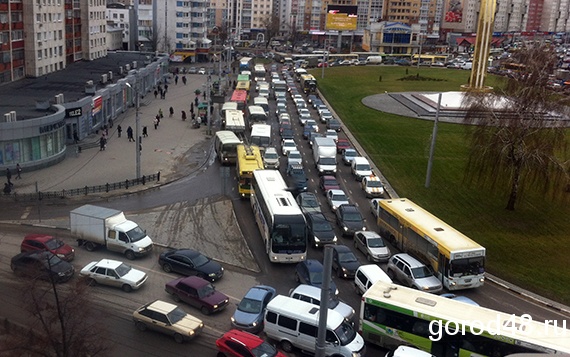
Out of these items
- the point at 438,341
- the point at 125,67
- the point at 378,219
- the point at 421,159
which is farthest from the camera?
the point at 125,67

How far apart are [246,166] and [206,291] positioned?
14.5 metres

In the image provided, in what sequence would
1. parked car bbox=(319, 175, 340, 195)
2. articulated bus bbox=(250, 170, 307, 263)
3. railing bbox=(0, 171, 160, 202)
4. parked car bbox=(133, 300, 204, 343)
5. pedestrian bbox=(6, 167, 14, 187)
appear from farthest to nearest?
parked car bbox=(319, 175, 340, 195) < pedestrian bbox=(6, 167, 14, 187) < railing bbox=(0, 171, 160, 202) < articulated bus bbox=(250, 170, 307, 263) < parked car bbox=(133, 300, 204, 343)

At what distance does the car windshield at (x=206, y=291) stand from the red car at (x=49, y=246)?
22.4 ft

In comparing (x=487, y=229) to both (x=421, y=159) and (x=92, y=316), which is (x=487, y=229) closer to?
(x=421, y=159)

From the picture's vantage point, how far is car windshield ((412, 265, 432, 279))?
2381 cm

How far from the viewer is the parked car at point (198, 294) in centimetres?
2131

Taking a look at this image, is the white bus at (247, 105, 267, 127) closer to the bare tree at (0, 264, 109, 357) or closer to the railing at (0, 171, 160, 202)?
the railing at (0, 171, 160, 202)

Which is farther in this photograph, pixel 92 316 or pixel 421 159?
pixel 421 159

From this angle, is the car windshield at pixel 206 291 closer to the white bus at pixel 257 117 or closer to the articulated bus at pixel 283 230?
the articulated bus at pixel 283 230

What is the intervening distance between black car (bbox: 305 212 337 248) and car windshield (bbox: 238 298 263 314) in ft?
24.9

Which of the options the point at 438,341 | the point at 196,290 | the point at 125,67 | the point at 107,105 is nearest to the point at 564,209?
the point at 438,341

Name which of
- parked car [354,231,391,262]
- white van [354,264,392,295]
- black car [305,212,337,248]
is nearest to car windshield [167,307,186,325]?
white van [354,264,392,295]

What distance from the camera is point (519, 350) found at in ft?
54.8

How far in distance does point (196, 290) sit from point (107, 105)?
34.8 m
